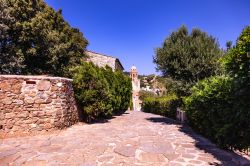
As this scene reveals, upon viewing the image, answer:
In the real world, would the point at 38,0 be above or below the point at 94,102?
above

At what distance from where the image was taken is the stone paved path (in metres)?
5.47

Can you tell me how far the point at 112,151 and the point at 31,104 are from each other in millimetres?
4312

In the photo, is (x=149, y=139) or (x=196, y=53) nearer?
(x=149, y=139)

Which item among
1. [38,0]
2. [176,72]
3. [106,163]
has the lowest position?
[106,163]

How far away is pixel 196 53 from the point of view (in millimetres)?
11719

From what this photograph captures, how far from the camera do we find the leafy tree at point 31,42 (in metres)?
16.4

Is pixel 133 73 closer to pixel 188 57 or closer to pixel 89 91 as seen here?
pixel 188 57

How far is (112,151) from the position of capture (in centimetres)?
636

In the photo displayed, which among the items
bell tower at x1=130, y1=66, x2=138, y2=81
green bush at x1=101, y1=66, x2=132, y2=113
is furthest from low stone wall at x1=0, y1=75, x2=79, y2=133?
bell tower at x1=130, y1=66, x2=138, y2=81

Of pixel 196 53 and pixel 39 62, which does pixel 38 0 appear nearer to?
pixel 39 62

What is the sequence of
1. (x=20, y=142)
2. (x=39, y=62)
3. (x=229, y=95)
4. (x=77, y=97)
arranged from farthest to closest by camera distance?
(x=39, y=62) < (x=77, y=97) < (x=20, y=142) < (x=229, y=95)

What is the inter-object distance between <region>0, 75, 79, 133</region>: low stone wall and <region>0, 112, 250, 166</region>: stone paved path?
0.70 metres

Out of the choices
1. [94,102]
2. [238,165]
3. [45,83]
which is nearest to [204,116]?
[238,165]

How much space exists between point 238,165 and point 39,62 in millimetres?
17147
